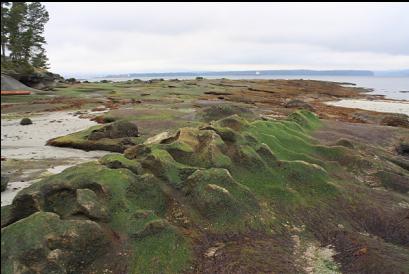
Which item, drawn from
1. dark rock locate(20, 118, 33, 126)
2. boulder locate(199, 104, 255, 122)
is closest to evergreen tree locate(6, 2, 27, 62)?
dark rock locate(20, 118, 33, 126)

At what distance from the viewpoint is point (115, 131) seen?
32.8 meters

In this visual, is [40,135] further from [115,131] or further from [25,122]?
[115,131]

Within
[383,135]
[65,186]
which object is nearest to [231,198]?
[65,186]

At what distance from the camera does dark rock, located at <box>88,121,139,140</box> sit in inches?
1264

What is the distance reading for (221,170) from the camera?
57.6 ft

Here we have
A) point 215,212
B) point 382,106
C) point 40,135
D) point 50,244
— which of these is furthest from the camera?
point 382,106

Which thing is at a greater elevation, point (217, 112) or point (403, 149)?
point (217, 112)

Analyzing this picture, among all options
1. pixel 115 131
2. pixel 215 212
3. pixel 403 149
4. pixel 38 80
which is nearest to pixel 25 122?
pixel 115 131

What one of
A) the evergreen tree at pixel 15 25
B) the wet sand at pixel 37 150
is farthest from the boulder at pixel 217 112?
the evergreen tree at pixel 15 25

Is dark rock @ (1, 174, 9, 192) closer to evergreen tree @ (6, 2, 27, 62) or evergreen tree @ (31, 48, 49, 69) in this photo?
evergreen tree @ (6, 2, 27, 62)

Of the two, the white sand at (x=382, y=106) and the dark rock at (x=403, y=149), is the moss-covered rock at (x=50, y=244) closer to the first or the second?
the dark rock at (x=403, y=149)

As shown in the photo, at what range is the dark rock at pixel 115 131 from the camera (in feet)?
105

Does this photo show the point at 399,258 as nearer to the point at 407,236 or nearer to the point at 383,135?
the point at 407,236

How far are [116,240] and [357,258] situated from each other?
8.48 meters
